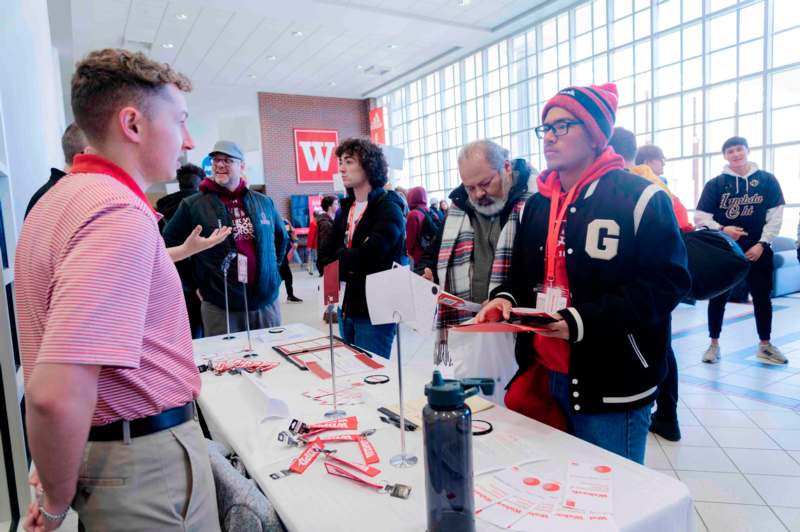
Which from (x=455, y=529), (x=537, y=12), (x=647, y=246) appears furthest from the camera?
(x=537, y=12)

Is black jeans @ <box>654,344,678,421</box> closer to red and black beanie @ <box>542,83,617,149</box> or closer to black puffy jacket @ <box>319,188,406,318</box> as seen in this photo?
black puffy jacket @ <box>319,188,406,318</box>

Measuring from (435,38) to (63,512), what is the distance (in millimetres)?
11059

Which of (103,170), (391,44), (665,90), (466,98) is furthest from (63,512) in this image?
(466,98)

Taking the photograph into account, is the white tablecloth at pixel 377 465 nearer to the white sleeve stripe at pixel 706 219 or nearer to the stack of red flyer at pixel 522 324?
the stack of red flyer at pixel 522 324

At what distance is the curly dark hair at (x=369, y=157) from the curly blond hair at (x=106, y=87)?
1600 mm

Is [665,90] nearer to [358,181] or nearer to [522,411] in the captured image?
[358,181]

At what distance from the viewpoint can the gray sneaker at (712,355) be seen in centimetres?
399

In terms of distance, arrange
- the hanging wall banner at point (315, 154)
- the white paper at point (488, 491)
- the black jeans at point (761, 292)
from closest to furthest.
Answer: the white paper at point (488, 491) < the black jeans at point (761, 292) < the hanging wall banner at point (315, 154)

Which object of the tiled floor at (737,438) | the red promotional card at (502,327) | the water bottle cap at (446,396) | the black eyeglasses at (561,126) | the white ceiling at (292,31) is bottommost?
the tiled floor at (737,438)

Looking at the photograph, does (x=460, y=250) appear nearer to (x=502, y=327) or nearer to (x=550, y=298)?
(x=550, y=298)

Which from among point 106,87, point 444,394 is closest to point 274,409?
point 444,394

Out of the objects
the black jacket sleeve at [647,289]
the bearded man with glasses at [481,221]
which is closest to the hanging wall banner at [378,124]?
the bearded man with glasses at [481,221]

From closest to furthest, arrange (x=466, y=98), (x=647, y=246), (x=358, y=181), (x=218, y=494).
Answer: (x=218, y=494) → (x=647, y=246) → (x=358, y=181) → (x=466, y=98)

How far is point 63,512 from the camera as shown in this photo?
0.89 meters
